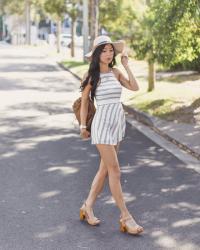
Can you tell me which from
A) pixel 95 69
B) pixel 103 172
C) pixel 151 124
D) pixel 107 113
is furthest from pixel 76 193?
pixel 151 124

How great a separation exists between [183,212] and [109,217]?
32.5 inches

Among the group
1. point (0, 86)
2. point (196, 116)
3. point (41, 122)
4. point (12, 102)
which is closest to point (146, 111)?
point (196, 116)

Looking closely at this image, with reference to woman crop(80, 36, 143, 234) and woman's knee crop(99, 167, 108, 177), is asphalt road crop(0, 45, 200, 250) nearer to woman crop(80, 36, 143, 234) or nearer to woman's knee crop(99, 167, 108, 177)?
woman crop(80, 36, 143, 234)

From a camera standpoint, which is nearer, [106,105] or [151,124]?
[106,105]

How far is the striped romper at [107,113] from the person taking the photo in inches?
Result: 221

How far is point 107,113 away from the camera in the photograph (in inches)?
222

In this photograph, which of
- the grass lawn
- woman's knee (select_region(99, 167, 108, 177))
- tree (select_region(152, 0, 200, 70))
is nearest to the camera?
woman's knee (select_region(99, 167, 108, 177))

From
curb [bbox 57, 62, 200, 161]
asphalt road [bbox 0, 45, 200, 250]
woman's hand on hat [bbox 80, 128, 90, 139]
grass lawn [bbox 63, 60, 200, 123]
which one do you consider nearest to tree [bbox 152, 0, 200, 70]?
grass lawn [bbox 63, 60, 200, 123]

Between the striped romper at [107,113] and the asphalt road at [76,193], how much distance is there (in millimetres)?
933

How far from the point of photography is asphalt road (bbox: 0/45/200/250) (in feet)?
18.4

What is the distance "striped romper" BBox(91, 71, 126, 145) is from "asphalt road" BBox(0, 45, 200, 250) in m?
0.93

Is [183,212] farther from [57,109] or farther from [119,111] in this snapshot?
[57,109]

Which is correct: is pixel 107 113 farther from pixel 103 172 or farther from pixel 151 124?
pixel 151 124

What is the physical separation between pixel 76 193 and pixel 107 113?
189 cm
